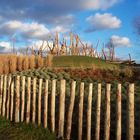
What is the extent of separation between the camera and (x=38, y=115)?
936 cm

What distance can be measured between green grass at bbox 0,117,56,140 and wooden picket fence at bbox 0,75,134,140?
0.23m

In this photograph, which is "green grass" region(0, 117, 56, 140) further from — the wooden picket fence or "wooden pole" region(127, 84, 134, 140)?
"wooden pole" region(127, 84, 134, 140)

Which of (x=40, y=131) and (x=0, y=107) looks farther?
(x=0, y=107)

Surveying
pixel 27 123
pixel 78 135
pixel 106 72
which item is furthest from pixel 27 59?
pixel 78 135

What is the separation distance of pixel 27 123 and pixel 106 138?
301 centimetres

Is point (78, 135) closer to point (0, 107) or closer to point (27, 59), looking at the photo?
point (0, 107)

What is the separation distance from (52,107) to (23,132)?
0.86 meters

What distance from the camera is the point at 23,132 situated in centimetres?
866

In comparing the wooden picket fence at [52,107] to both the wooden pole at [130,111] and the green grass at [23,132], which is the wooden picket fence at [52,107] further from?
the green grass at [23,132]

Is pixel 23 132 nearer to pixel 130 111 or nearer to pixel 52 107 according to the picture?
pixel 52 107

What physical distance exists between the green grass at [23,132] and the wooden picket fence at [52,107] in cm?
23

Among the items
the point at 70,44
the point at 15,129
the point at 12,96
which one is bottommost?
the point at 15,129

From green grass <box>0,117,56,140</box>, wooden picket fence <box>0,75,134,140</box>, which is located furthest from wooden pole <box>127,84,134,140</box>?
green grass <box>0,117,56,140</box>

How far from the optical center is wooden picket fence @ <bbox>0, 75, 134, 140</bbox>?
700 cm
